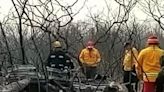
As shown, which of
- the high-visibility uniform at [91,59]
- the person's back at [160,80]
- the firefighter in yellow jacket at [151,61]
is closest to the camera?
the person's back at [160,80]

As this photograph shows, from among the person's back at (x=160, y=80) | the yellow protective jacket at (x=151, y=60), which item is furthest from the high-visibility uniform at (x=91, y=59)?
the person's back at (x=160, y=80)

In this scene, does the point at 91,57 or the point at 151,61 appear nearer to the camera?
the point at 151,61

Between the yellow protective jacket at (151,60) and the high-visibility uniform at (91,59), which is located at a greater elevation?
the yellow protective jacket at (151,60)

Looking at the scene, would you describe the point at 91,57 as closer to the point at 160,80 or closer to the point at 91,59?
the point at 91,59

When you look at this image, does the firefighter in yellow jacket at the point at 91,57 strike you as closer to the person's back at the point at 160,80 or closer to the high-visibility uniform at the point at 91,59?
the high-visibility uniform at the point at 91,59

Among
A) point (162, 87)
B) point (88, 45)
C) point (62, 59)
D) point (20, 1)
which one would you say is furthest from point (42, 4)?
point (88, 45)

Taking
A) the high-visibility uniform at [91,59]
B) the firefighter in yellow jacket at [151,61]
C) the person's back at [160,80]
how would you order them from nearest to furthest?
the person's back at [160,80]
the firefighter in yellow jacket at [151,61]
the high-visibility uniform at [91,59]

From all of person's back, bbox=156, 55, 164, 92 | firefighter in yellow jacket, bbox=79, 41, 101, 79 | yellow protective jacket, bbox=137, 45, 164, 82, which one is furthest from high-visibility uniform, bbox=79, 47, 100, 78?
person's back, bbox=156, 55, 164, 92

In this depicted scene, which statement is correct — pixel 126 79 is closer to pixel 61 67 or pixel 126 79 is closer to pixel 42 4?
pixel 61 67

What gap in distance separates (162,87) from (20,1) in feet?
23.7

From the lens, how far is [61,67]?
51.9 ft

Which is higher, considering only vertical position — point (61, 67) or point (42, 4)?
point (42, 4)

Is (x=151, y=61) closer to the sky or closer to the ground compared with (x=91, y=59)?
closer to the sky

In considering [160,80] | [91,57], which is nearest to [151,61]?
[160,80]
